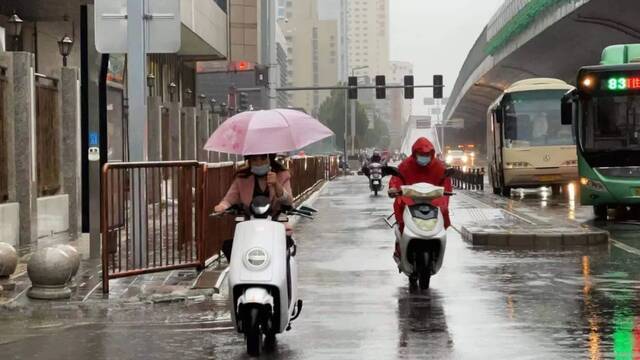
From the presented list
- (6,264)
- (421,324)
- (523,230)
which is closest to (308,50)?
(523,230)

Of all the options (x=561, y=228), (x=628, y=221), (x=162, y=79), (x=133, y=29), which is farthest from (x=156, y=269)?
(x=162, y=79)

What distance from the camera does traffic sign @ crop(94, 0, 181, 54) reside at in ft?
37.4

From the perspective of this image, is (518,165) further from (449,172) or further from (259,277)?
(259,277)

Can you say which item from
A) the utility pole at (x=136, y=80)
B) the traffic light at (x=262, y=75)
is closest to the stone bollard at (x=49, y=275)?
the utility pole at (x=136, y=80)

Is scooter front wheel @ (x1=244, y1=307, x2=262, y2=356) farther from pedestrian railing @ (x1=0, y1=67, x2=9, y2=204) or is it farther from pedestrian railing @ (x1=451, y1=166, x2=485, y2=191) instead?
pedestrian railing @ (x1=451, y1=166, x2=485, y2=191)

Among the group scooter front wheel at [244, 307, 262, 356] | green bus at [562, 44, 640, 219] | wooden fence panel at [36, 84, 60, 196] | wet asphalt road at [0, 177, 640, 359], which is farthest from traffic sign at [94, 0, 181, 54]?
green bus at [562, 44, 640, 219]

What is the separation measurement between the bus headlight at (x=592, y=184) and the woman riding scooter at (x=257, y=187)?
42.6 ft

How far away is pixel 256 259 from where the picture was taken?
22.3 ft

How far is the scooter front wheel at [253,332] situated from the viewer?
6.79 m

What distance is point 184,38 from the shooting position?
30.0 m

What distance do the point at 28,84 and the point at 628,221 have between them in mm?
11757

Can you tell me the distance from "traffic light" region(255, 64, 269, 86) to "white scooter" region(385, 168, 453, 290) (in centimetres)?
3391

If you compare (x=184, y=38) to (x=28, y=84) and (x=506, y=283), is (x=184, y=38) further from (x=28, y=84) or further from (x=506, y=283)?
(x=506, y=283)

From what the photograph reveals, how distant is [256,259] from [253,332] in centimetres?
52
